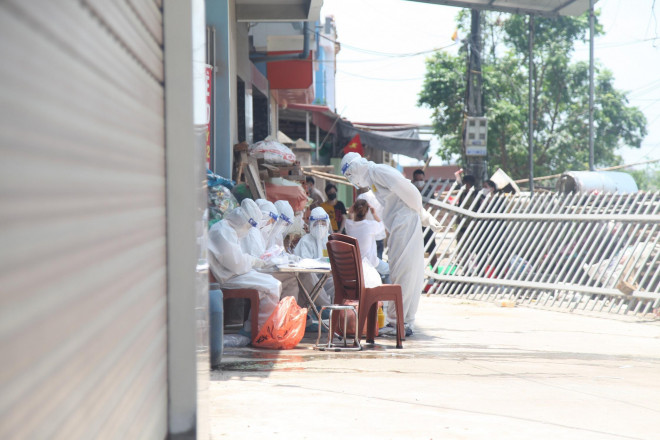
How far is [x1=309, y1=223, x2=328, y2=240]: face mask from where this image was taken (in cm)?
893

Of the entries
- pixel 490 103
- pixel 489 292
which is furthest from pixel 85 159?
pixel 490 103

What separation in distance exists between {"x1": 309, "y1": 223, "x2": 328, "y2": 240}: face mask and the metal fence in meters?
3.78

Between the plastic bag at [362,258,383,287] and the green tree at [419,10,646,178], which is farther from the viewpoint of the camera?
the green tree at [419,10,646,178]

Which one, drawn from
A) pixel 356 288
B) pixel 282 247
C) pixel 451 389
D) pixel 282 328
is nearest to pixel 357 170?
pixel 282 247

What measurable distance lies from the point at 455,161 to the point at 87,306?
2932 cm

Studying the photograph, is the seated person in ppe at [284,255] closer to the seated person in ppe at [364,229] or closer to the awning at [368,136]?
the seated person in ppe at [364,229]

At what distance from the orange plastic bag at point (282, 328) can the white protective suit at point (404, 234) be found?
5.47ft

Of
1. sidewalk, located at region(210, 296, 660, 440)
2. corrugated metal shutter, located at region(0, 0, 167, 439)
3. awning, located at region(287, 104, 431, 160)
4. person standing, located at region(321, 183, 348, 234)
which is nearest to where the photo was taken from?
corrugated metal shutter, located at region(0, 0, 167, 439)

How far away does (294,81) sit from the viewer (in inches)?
589

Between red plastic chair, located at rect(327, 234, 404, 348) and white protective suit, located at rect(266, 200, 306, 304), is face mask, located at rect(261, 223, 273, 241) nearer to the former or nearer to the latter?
white protective suit, located at rect(266, 200, 306, 304)

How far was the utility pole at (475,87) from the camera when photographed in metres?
16.2

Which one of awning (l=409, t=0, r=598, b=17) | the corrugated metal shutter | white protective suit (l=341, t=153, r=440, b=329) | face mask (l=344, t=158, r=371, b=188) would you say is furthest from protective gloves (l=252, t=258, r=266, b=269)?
awning (l=409, t=0, r=598, b=17)

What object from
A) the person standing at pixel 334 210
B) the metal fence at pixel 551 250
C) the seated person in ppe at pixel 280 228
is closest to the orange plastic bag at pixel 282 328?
the seated person in ppe at pixel 280 228

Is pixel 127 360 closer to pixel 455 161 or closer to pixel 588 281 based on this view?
pixel 588 281
